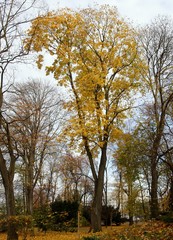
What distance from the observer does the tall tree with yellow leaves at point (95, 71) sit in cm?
1666

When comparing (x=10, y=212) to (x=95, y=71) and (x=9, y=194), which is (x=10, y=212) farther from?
(x=95, y=71)

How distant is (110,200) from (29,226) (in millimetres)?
36737

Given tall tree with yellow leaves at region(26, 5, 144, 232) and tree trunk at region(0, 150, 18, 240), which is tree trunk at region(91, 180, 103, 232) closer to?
tall tree with yellow leaves at region(26, 5, 144, 232)

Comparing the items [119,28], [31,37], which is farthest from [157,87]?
[31,37]

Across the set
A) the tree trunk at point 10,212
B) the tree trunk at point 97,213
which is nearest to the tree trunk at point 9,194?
the tree trunk at point 10,212

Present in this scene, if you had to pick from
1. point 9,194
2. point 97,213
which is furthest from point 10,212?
point 97,213

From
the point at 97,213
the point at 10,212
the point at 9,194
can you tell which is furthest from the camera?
the point at 97,213

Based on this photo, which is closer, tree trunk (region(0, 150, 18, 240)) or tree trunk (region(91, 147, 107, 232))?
tree trunk (region(0, 150, 18, 240))

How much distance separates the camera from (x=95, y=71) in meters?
16.8

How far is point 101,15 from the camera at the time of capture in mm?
18281

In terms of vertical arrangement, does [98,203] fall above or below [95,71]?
below

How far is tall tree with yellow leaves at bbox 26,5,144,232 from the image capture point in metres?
16.7

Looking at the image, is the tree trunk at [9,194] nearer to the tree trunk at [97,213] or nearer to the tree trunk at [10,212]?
the tree trunk at [10,212]

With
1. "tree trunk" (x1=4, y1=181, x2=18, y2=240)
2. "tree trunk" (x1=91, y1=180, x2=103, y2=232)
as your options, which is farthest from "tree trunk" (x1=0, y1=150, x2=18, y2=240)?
"tree trunk" (x1=91, y1=180, x2=103, y2=232)
